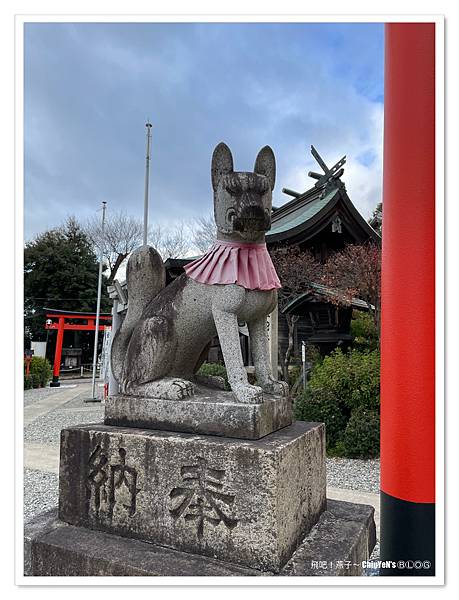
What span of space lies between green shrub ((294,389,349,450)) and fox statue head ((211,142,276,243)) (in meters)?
3.97

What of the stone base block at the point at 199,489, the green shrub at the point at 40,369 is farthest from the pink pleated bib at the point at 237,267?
the green shrub at the point at 40,369

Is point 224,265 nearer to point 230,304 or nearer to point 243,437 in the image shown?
point 230,304

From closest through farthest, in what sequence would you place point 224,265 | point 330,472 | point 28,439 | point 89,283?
point 224,265 → point 330,472 → point 28,439 → point 89,283

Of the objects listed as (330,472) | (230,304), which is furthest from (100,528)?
(330,472)

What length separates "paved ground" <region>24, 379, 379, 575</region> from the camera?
3.93 m

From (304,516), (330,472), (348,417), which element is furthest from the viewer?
(348,417)

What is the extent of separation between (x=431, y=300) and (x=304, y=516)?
119 centimetres

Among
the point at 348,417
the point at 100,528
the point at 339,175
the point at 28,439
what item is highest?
the point at 339,175

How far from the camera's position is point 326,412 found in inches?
211

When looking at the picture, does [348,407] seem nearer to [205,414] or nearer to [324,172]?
[205,414]

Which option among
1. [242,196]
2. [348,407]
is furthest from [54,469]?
[242,196]

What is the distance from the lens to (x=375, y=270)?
6859 millimetres

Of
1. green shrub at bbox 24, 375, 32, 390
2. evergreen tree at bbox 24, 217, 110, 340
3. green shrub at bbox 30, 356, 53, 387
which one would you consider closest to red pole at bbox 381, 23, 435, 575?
green shrub at bbox 24, 375, 32, 390
